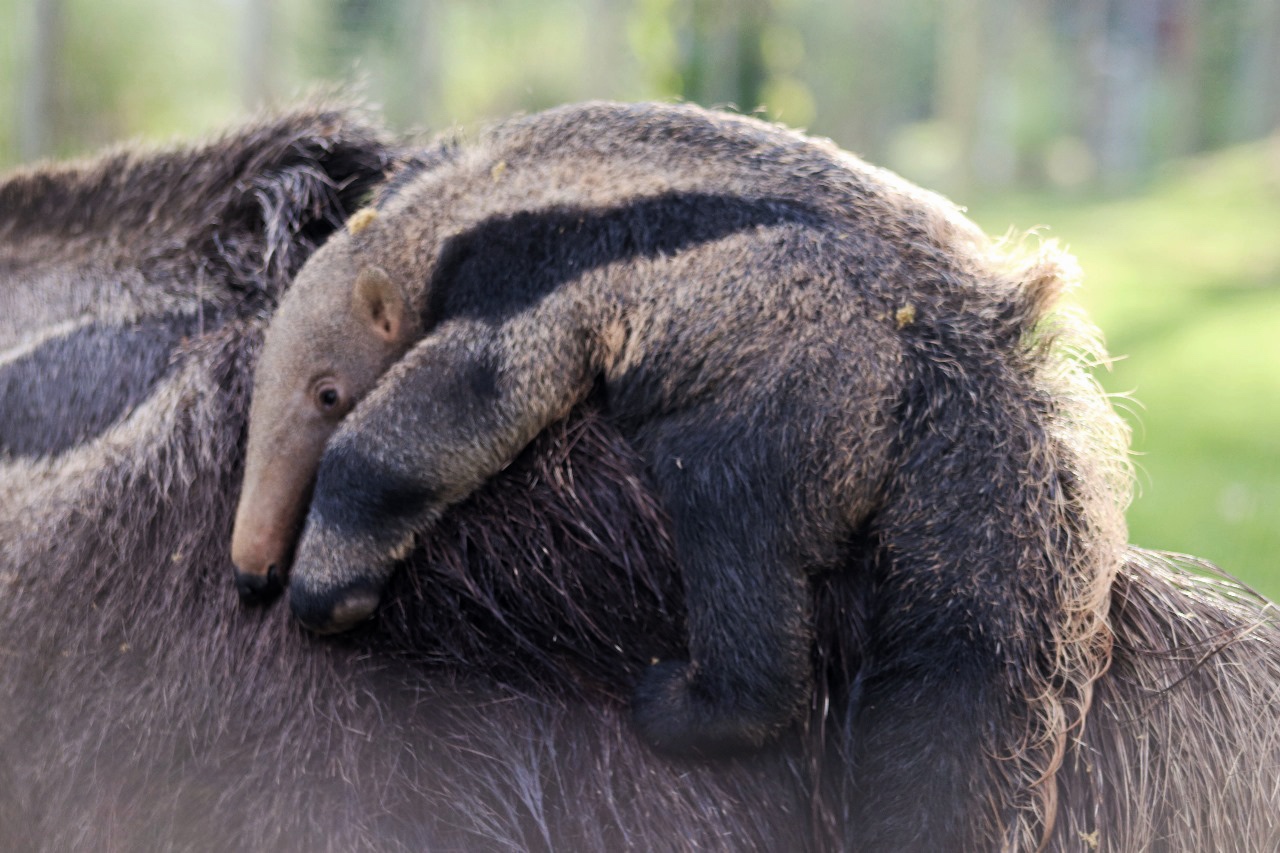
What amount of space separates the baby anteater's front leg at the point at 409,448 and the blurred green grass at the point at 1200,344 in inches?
49.8

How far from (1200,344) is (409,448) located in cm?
782

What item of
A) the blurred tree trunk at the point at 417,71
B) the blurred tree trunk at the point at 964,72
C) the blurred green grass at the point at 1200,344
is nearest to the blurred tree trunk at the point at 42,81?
the blurred tree trunk at the point at 417,71

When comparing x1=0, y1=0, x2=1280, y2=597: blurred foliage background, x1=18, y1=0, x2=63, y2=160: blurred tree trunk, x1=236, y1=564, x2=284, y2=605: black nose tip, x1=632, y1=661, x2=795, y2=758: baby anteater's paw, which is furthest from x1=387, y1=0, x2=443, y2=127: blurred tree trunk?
x1=632, y1=661, x2=795, y2=758: baby anteater's paw

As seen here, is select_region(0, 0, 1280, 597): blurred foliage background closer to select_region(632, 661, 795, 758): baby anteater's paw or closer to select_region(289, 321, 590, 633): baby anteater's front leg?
select_region(289, 321, 590, 633): baby anteater's front leg

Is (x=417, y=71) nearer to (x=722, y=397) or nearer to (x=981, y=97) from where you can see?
(x=981, y=97)

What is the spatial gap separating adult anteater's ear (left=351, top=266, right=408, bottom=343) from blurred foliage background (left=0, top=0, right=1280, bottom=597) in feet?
3.50

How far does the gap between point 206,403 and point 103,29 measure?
1363cm

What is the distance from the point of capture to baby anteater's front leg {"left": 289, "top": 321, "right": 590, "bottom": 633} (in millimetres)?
2186

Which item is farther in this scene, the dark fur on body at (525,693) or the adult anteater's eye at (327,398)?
the adult anteater's eye at (327,398)

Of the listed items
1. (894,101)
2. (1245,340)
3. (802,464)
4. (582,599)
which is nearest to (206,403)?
(582,599)

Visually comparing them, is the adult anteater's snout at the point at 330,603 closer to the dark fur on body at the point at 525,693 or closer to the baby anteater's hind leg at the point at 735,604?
the dark fur on body at the point at 525,693

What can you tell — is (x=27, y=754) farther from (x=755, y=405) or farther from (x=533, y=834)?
(x=755, y=405)

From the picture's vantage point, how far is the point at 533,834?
7.61 feet

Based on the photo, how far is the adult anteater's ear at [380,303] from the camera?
7.63 ft
